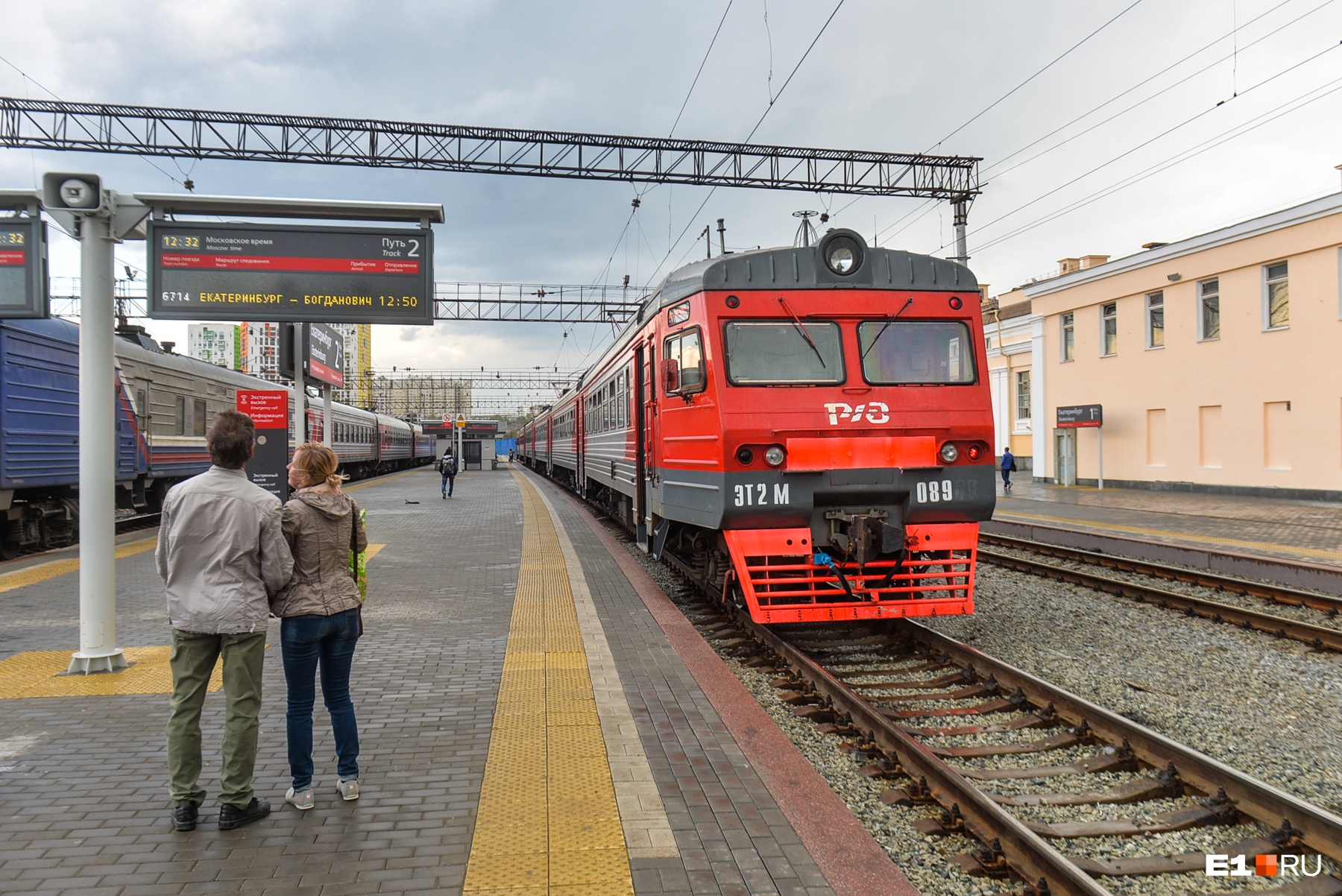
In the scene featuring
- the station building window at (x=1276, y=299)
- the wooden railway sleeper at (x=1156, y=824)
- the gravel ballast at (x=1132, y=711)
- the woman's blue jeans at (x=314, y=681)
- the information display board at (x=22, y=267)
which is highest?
the station building window at (x=1276, y=299)

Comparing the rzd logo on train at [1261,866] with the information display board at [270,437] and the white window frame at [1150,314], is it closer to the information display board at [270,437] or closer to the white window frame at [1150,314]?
the information display board at [270,437]

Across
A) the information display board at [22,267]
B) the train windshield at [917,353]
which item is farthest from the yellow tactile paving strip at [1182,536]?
the information display board at [22,267]

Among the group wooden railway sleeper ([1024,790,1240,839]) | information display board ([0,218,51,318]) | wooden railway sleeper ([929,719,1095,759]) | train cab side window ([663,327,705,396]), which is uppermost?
information display board ([0,218,51,318])

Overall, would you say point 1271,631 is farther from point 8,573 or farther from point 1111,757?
point 8,573

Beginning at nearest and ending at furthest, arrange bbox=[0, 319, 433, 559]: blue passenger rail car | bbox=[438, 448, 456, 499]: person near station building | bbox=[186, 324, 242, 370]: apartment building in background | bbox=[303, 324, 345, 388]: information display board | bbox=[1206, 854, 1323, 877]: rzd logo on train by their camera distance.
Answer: bbox=[1206, 854, 1323, 877]: rzd logo on train < bbox=[0, 319, 433, 559]: blue passenger rail car < bbox=[303, 324, 345, 388]: information display board < bbox=[438, 448, 456, 499]: person near station building < bbox=[186, 324, 242, 370]: apartment building in background

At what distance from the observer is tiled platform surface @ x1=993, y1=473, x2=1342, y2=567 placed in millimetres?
12547

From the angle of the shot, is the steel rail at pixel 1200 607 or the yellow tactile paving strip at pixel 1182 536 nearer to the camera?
the steel rail at pixel 1200 607

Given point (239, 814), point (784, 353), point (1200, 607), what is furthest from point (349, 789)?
point (1200, 607)

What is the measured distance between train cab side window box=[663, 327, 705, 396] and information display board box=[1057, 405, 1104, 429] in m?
22.3

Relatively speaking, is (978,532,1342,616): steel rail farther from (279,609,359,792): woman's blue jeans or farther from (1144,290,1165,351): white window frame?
(1144,290,1165,351): white window frame

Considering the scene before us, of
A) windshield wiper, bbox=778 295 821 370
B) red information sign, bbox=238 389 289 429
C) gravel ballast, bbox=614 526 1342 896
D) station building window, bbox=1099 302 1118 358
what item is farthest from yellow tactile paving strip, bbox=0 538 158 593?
station building window, bbox=1099 302 1118 358

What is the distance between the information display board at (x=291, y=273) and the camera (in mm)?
7207

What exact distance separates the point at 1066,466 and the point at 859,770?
2677cm

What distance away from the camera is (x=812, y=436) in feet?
21.2
